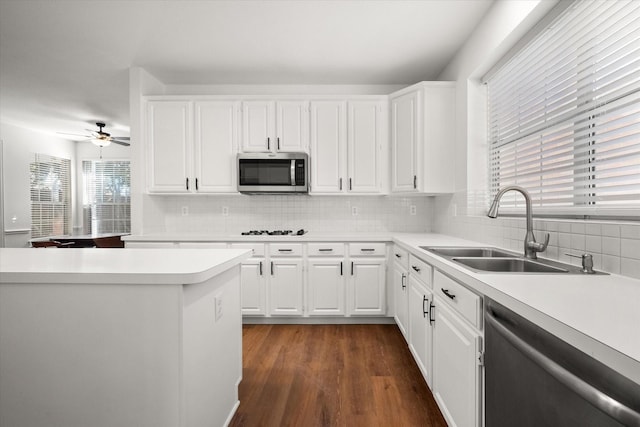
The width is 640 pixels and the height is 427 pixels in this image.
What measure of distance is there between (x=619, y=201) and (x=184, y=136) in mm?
3541

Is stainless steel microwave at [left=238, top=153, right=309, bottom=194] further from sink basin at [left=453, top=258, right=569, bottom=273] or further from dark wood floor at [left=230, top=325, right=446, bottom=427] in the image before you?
sink basin at [left=453, top=258, right=569, bottom=273]

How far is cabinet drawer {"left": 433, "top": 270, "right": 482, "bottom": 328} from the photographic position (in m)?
1.24

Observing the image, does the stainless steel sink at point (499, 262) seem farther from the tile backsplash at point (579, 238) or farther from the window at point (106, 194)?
the window at point (106, 194)

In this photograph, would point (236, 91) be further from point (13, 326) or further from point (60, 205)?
point (60, 205)

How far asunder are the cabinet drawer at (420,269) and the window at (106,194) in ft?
21.8

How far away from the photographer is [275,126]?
3.38 m

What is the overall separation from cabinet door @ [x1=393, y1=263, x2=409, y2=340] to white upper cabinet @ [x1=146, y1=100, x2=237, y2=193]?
1.94 m

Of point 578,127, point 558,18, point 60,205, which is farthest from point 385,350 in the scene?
point 60,205

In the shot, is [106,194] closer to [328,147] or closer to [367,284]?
[328,147]

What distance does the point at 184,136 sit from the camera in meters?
3.38

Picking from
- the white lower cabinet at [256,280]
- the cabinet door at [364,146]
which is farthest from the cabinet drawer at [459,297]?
the white lower cabinet at [256,280]

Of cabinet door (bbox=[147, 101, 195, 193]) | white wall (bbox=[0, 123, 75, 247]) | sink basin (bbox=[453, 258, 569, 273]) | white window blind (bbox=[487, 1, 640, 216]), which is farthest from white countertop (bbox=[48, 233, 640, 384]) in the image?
white wall (bbox=[0, 123, 75, 247])

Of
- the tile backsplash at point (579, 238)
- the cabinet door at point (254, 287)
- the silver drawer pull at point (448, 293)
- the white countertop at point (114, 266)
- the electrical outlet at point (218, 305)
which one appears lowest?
the cabinet door at point (254, 287)

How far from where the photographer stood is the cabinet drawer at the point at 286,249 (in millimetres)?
3158
